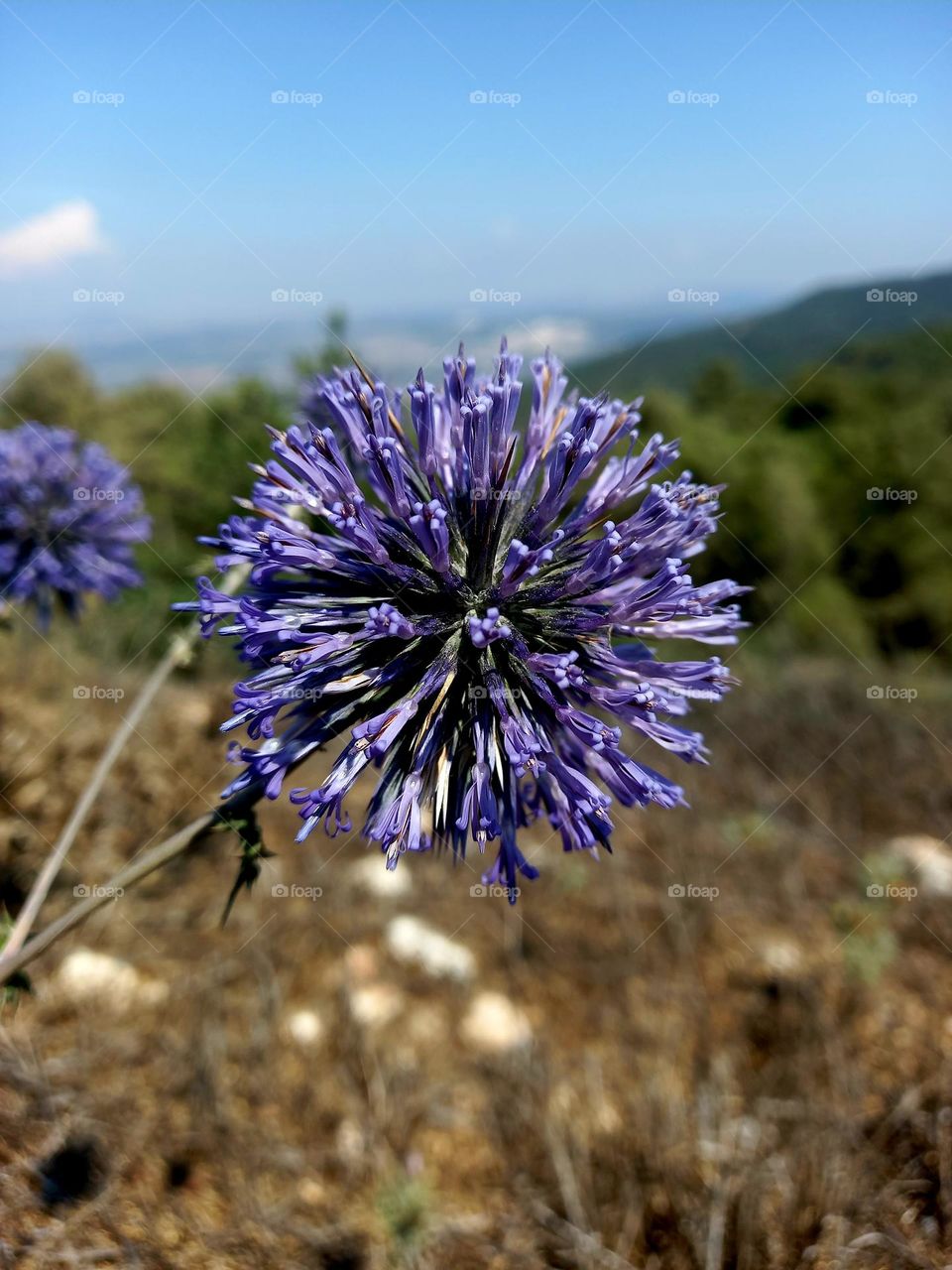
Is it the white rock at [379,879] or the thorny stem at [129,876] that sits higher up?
the thorny stem at [129,876]

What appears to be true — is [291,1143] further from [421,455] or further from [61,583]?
[421,455]

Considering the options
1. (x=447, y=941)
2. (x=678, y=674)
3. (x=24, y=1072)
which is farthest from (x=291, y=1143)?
(x=678, y=674)

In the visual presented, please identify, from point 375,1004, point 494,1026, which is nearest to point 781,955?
point 494,1026

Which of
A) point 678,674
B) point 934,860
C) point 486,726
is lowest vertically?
point 934,860

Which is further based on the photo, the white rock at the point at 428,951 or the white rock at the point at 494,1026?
the white rock at the point at 428,951

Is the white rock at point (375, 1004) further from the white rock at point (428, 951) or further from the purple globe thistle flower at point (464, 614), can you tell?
the purple globe thistle flower at point (464, 614)

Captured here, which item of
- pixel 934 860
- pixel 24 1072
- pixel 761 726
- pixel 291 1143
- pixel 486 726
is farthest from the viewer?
pixel 761 726

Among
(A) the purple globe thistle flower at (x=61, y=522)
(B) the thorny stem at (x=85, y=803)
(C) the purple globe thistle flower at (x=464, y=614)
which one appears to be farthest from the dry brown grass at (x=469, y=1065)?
(C) the purple globe thistle flower at (x=464, y=614)
